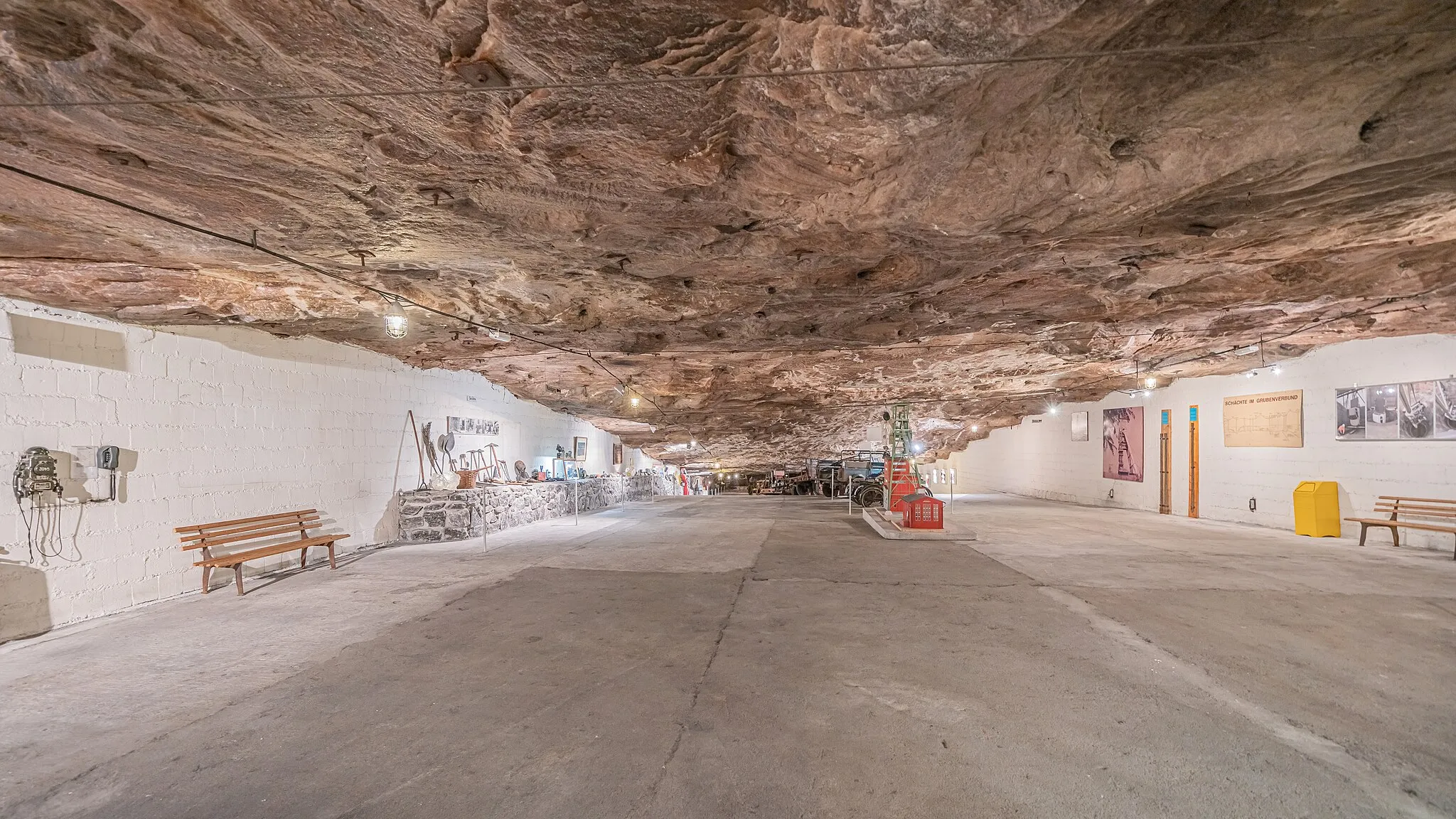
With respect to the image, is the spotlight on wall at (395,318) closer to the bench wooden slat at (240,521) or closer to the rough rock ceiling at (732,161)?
the rough rock ceiling at (732,161)

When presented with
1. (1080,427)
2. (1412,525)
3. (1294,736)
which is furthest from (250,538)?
(1080,427)

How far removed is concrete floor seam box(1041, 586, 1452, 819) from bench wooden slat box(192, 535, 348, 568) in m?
9.01

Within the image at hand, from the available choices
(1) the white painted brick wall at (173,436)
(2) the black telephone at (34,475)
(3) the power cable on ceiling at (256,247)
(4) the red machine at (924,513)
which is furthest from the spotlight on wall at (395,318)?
(4) the red machine at (924,513)

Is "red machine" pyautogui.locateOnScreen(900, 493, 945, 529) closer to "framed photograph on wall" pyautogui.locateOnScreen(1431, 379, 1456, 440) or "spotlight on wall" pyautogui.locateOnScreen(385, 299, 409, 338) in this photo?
"framed photograph on wall" pyautogui.locateOnScreen(1431, 379, 1456, 440)

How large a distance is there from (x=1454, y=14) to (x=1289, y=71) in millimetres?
512

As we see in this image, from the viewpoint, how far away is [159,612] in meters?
5.73

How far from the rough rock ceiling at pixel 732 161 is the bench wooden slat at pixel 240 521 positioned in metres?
2.41

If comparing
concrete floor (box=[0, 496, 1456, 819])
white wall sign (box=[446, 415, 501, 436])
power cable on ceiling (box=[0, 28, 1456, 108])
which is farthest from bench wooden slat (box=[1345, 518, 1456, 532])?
white wall sign (box=[446, 415, 501, 436])

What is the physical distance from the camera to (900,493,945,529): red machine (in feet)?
34.2

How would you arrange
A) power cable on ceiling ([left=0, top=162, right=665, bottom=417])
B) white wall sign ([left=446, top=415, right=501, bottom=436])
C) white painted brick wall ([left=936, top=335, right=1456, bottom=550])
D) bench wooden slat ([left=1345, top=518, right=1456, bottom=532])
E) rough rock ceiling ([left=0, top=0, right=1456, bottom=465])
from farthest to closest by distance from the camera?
1. white wall sign ([left=446, top=415, right=501, bottom=436])
2. white painted brick wall ([left=936, top=335, right=1456, bottom=550])
3. bench wooden slat ([left=1345, top=518, right=1456, bottom=532])
4. power cable on ceiling ([left=0, top=162, right=665, bottom=417])
5. rough rock ceiling ([left=0, top=0, right=1456, bottom=465])

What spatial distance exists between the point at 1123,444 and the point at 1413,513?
6844 millimetres

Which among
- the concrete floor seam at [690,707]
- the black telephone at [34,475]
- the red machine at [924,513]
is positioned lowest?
the concrete floor seam at [690,707]

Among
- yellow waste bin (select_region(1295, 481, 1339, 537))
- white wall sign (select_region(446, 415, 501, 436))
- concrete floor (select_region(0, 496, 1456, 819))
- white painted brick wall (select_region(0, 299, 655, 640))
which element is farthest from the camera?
white wall sign (select_region(446, 415, 501, 436))

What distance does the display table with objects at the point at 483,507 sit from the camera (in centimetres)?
998
